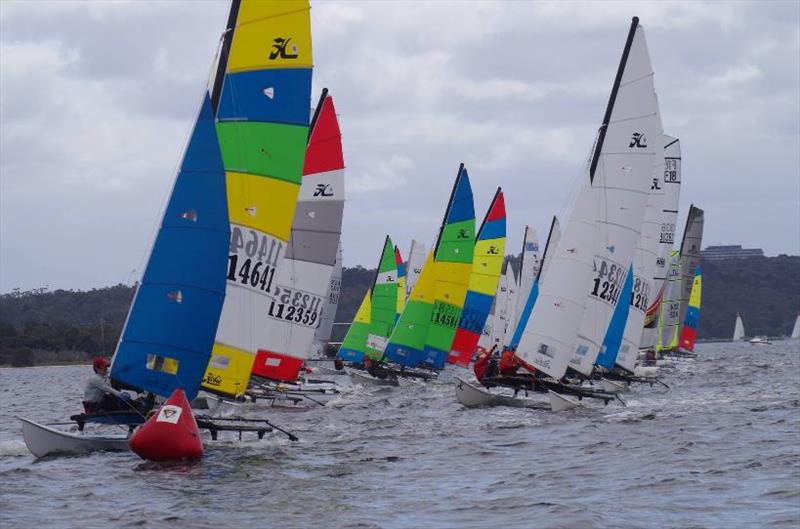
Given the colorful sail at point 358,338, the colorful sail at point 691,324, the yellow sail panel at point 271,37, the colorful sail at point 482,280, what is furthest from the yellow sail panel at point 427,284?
the colorful sail at point 691,324

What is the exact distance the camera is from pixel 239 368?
19.1 meters

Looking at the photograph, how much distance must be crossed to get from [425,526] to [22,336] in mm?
79368

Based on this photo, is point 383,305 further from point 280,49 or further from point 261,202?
point 280,49

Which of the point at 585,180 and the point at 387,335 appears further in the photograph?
the point at 387,335

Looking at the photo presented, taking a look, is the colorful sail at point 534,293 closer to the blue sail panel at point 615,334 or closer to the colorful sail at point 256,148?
the blue sail panel at point 615,334

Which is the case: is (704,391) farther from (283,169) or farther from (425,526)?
(425,526)

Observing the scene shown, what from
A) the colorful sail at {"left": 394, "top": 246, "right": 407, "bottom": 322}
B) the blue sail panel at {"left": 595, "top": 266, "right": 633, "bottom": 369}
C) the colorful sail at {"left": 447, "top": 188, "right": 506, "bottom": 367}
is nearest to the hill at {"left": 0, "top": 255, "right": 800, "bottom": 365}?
the colorful sail at {"left": 394, "top": 246, "right": 407, "bottom": 322}

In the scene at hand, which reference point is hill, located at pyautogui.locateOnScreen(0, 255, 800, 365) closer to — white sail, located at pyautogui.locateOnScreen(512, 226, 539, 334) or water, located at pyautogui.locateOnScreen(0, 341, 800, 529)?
white sail, located at pyautogui.locateOnScreen(512, 226, 539, 334)

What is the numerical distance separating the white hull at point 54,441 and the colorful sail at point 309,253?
29.2ft

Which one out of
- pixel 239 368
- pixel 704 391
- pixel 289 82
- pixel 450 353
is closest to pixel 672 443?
pixel 239 368

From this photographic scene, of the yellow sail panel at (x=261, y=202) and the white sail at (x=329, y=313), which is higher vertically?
the yellow sail panel at (x=261, y=202)

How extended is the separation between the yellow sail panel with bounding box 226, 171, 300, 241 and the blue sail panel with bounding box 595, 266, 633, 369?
14661 millimetres

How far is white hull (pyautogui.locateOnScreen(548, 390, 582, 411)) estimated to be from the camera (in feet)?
80.8

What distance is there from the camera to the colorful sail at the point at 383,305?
136ft
